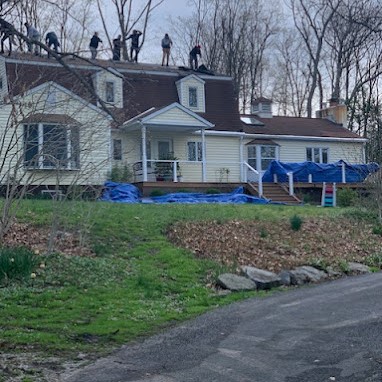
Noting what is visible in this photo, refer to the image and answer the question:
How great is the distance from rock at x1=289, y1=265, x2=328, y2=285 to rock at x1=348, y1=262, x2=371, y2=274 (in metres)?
0.96

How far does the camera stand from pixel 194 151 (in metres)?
34.8

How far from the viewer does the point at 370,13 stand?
12289mm

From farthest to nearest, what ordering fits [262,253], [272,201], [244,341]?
[272,201]
[262,253]
[244,341]

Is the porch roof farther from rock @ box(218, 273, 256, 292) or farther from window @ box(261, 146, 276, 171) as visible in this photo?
rock @ box(218, 273, 256, 292)

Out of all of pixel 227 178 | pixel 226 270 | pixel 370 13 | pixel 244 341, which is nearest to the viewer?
pixel 244 341

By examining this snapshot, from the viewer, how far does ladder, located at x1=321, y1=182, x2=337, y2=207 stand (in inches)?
1182

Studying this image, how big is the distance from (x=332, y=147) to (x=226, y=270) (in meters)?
25.5

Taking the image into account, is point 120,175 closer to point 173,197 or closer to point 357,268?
point 173,197

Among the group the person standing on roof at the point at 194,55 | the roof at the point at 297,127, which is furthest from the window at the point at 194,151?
the person standing on roof at the point at 194,55

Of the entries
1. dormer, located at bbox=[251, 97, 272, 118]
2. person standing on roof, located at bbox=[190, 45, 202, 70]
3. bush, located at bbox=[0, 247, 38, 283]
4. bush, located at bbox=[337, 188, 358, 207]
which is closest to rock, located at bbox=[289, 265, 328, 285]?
bush, located at bbox=[0, 247, 38, 283]

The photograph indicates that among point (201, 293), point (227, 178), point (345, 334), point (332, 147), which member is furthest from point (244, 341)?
point (332, 147)

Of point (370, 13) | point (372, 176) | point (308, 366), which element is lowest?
point (308, 366)

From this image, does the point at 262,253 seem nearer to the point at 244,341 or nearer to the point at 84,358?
the point at 244,341

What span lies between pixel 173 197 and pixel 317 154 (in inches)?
532
